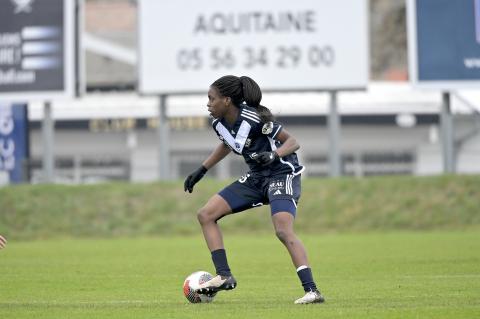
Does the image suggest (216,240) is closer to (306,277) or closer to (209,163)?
(209,163)

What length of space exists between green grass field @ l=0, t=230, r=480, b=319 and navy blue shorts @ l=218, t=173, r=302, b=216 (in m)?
0.91

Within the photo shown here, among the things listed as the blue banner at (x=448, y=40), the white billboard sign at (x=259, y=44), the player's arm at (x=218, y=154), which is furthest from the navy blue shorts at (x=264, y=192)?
the white billboard sign at (x=259, y=44)

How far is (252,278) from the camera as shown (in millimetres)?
14484

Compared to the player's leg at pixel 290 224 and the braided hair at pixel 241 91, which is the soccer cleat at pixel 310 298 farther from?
the braided hair at pixel 241 91

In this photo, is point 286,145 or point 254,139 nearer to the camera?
point 286,145

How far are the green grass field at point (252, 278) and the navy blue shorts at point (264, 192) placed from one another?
912mm

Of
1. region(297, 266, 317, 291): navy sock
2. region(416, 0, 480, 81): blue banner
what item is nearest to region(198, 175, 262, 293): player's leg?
region(297, 266, 317, 291): navy sock

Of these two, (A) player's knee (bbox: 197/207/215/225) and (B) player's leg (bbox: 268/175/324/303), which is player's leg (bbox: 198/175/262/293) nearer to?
(A) player's knee (bbox: 197/207/215/225)

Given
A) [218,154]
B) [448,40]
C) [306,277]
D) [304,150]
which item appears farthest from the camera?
[304,150]

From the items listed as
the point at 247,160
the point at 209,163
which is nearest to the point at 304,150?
the point at 209,163

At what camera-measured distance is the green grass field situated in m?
10.1

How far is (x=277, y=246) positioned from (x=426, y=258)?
200 inches

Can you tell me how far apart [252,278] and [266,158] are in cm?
426

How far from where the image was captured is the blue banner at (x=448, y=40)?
94.1 ft
